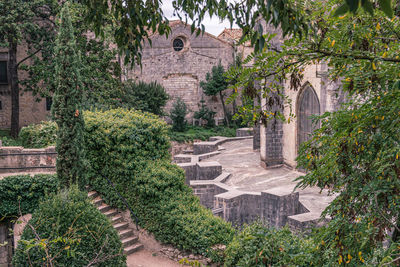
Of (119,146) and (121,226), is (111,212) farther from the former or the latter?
(119,146)

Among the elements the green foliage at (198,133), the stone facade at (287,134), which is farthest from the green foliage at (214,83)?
the stone facade at (287,134)

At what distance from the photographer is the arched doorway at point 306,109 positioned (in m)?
15.2

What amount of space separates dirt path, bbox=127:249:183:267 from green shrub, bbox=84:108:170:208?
1.82 meters

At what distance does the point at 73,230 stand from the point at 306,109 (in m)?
10.7

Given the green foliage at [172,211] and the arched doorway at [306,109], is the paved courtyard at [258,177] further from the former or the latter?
the green foliage at [172,211]

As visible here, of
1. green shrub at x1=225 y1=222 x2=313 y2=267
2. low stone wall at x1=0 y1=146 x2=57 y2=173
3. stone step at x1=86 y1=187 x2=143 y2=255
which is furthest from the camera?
low stone wall at x1=0 y1=146 x2=57 y2=173

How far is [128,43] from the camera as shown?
4.13 m

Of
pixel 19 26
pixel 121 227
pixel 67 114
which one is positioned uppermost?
pixel 19 26

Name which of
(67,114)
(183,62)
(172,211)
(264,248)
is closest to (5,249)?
(67,114)

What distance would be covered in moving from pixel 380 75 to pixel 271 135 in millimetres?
13547

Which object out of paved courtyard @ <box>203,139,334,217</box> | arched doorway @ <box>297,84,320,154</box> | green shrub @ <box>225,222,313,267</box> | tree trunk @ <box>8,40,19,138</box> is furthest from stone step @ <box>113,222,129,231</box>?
tree trunk @ <box>8,40,19,138</box>

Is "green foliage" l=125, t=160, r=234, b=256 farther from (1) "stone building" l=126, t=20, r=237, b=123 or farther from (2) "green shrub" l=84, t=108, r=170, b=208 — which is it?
(1) "stone building" l=126, t=20, r=237, b=123

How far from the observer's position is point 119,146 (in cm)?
1229

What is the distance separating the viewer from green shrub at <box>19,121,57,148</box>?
1488 centimetres
